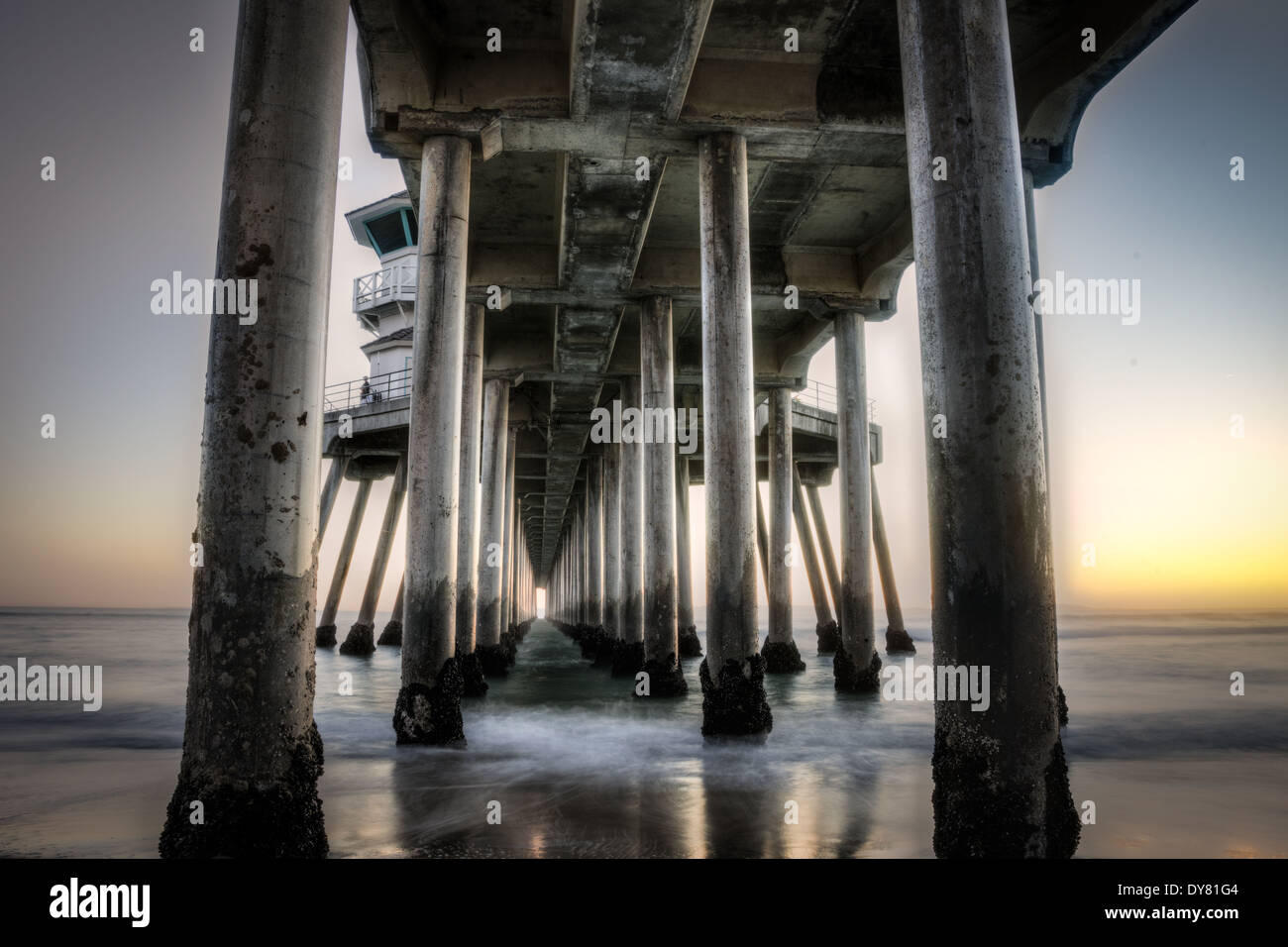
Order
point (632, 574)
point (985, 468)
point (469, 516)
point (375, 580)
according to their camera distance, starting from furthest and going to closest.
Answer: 1. point (375, 580)
2. point (632, 574)
3. point (469, 516)
4. point (985, 468)

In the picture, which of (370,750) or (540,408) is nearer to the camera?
(370,750)

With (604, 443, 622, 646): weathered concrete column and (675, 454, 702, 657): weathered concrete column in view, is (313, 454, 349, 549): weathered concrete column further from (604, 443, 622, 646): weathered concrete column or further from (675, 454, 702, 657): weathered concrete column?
(675, 454, 702, 657): weathered concrete column

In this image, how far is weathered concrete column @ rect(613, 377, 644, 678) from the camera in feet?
51.2

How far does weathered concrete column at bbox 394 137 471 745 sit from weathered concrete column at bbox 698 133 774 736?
274cm

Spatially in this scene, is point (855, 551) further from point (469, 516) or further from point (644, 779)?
point (644, 779)

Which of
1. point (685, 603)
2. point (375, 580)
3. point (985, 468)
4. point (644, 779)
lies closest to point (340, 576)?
point (375, 580)

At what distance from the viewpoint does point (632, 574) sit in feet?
53.0

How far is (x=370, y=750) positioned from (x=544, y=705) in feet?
13.2

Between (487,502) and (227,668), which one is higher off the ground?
(487,502)

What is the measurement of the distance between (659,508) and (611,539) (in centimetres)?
1033

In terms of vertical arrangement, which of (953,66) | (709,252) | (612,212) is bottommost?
(953,66)

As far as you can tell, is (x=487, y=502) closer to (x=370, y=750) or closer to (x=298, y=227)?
(x=370, y=750)
